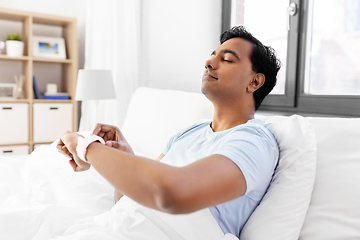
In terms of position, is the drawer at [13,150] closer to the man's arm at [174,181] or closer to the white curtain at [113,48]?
the white curtain at [113,48]

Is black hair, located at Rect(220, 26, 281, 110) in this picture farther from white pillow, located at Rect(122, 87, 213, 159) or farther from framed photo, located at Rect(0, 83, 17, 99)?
framed photo, located at Rect(0, 83, 17, 99)

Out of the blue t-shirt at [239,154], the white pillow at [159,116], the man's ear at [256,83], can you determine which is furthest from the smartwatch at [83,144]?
the white pillow at [159,116]

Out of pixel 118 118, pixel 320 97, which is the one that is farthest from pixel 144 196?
pixel 118 118

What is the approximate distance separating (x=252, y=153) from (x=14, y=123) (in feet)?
8.13

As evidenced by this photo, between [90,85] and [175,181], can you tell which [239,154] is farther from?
[90,85]

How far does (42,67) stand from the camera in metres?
3.13

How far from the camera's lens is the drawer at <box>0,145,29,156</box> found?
2.66m

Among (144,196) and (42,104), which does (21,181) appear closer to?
(144,196)

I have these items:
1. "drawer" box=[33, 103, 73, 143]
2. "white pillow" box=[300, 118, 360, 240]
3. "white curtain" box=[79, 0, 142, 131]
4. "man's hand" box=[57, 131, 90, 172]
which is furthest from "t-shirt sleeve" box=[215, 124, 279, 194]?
"drawer" box=[33, 103, 73, 143]

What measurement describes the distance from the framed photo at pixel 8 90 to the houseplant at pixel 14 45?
0.99 ft

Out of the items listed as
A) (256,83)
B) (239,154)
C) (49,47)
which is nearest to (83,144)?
(239,154)

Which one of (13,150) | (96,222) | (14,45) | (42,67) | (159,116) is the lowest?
(13,150)

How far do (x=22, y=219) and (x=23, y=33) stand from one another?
2585 mm

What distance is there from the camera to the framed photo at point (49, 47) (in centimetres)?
290
